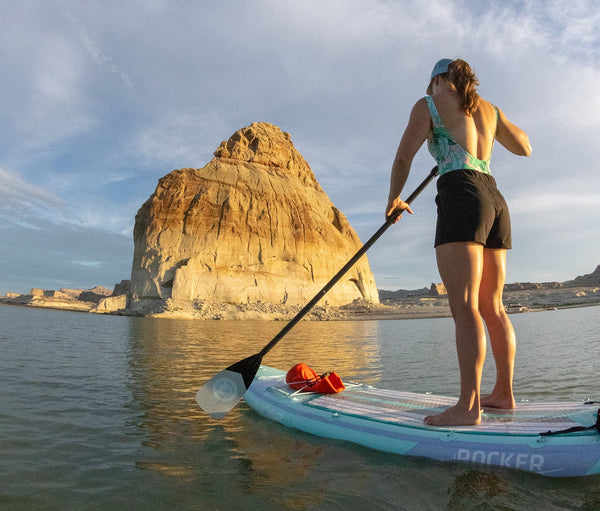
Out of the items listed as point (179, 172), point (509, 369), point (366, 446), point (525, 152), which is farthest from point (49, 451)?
point (179, 172)

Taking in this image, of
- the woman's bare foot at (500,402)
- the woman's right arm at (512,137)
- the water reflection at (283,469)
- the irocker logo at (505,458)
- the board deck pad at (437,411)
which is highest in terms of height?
the woman's right arm at (512,137)

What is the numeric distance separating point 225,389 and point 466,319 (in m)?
2.19

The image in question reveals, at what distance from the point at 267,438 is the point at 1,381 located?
151 inches

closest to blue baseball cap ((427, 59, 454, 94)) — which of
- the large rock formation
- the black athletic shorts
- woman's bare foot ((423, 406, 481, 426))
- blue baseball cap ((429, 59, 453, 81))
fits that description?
blue baseball cap ((429, 59, 453, 81))

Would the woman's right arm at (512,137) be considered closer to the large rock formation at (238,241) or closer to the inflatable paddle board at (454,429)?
the inflatable paddle board at (454,429)

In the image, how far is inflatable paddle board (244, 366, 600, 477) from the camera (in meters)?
2.27

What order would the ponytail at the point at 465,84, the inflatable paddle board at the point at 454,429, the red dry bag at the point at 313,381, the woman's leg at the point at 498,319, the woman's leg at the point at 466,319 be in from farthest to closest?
1. the red dry bag at the point at 313,381
2. the woman's leg at the point at 498,319
3. the ponytail at the point at 465,84
4. the woman's leg at the point at 466,319
5. the inflatable paddle board at the point at 454,429

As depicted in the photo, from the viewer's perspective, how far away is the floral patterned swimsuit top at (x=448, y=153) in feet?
8.77

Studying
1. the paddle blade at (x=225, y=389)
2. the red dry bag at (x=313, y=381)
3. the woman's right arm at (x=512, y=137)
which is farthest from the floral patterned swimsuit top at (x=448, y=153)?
the paddle blade at (x=225, y=389)

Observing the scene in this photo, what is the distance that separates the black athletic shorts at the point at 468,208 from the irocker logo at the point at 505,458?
4.21 ft

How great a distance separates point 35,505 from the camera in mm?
1953

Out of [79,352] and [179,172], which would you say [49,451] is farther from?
[179,172]

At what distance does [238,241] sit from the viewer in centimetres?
4025

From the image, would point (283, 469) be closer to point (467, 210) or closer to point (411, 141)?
point (467, 210)
